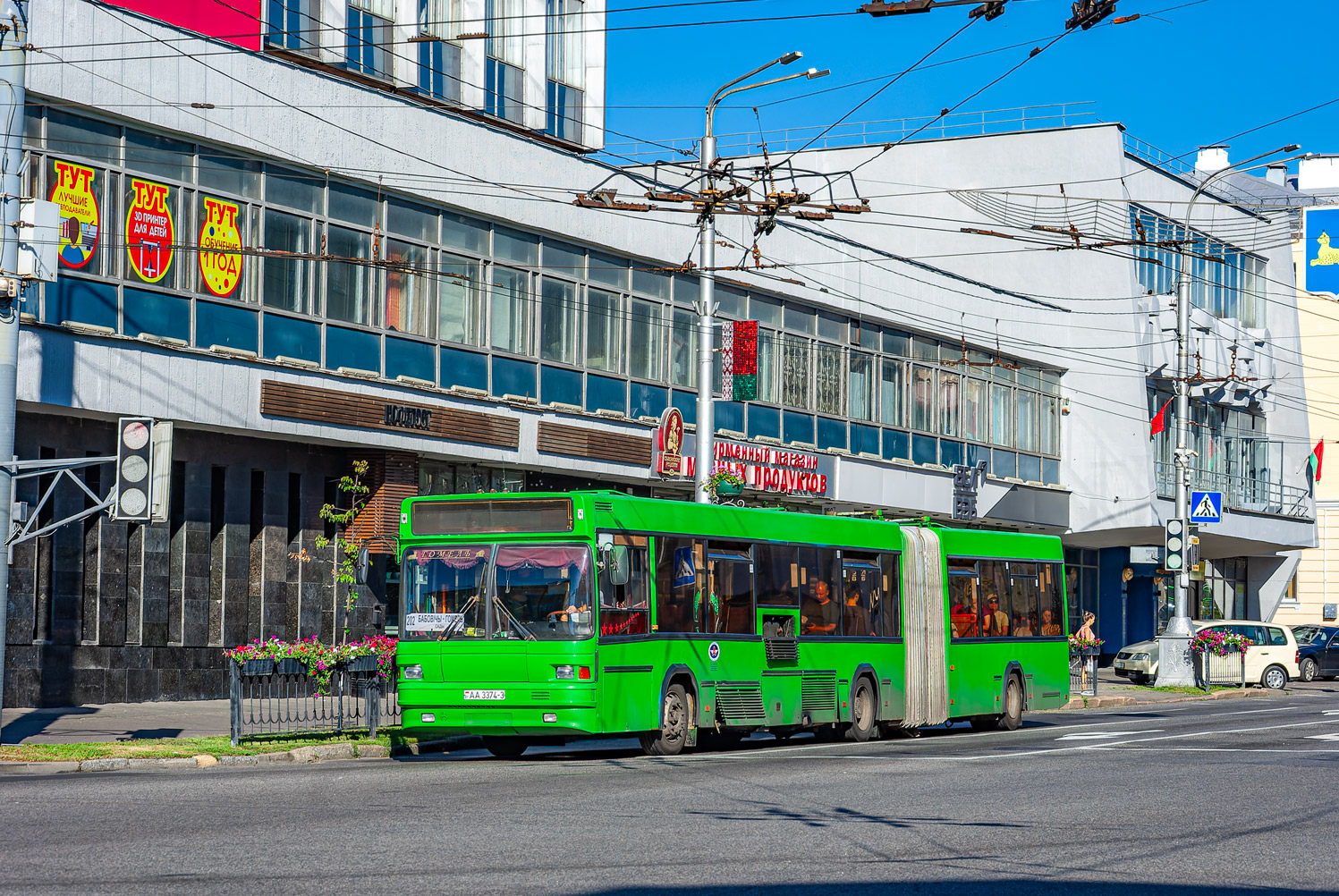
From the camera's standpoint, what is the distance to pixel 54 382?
22.7 m

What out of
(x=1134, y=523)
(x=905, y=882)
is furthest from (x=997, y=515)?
(x=905, y=882)

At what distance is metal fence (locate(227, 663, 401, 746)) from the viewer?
19.3 meters

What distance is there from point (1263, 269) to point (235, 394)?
45.1m

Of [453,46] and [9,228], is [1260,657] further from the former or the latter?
[9,228]

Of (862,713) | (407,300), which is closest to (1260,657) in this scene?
(862,713)

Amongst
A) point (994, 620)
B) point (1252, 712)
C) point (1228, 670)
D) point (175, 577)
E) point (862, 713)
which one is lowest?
point (1252, 712)

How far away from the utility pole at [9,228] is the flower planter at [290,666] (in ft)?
10.0

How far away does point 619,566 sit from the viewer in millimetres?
17844

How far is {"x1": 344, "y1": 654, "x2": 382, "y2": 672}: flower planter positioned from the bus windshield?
8.41 ft

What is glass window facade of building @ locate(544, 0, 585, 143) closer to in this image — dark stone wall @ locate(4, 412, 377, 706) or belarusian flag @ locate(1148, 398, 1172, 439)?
dark stone wall @ locate(4, 412, 377, 706)

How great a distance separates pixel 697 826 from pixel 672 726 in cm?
750

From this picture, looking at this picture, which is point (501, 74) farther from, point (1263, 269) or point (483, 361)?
point (1263, 269)

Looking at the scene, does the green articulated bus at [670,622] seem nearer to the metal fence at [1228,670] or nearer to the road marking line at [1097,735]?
the road marking line at [1097,735]

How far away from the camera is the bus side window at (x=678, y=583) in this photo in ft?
62.1
